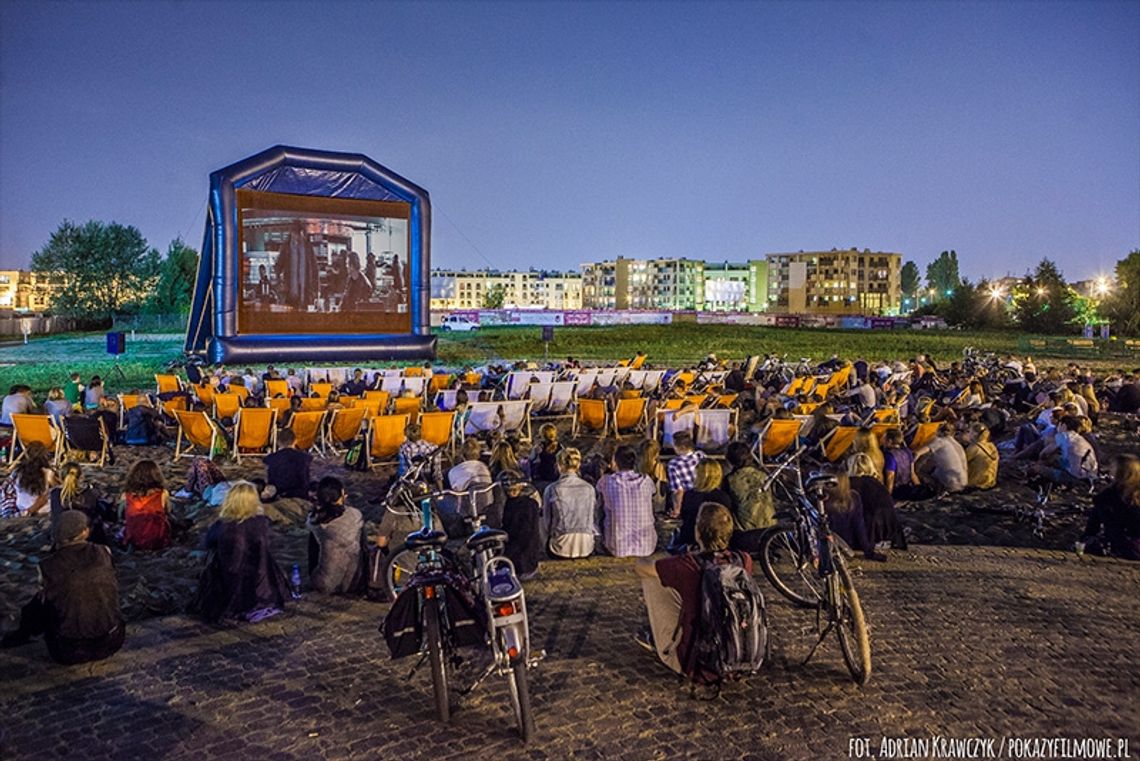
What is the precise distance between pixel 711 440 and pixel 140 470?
7.91 metres

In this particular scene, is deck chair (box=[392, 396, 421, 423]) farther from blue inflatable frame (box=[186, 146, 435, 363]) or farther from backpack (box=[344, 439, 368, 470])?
blue inflatable frame (box=[186, 146, 435, 363])

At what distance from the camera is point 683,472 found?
7660 mm

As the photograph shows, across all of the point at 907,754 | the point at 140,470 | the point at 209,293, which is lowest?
the point at 907,754

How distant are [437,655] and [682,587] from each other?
1259 millimetres

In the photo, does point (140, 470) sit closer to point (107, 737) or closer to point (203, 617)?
point (203, 617)

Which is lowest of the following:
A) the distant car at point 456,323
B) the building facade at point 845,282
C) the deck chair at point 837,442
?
the deck chair at point 837,442

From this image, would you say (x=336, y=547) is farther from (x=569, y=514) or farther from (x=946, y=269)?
(x=946, y=269)

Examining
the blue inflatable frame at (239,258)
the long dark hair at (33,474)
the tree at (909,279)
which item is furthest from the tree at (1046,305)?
the tree at (909,279)

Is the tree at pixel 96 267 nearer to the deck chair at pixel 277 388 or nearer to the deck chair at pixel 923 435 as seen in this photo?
→ the deck chair at pixel 277 388

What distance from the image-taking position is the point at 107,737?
3918 millimetres

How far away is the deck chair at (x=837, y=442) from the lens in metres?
10.8

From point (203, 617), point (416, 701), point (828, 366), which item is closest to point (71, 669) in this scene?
point (203, 617)

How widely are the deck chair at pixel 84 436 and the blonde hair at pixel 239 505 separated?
6.85m

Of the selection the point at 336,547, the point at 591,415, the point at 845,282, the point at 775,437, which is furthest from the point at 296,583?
the point at 845,282
